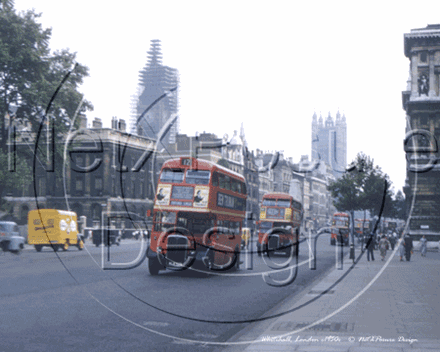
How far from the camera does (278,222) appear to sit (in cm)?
4334

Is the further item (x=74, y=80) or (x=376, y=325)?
(x=74, y=80)

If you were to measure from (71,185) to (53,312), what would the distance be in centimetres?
7385

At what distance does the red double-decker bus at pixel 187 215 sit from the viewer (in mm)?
23906

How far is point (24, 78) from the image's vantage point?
1747 inches

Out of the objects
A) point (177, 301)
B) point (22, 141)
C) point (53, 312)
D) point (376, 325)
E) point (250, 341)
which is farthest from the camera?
point (22, 141)

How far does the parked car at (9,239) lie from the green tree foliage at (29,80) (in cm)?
409

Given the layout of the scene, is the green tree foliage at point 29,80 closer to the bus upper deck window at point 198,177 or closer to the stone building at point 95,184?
the bus upper deck window at point 198,177

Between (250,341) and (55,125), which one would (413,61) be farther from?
(250,341)

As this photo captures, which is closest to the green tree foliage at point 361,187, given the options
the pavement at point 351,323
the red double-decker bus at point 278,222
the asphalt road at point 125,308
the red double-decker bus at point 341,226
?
the red double-decker bus at point 341,226

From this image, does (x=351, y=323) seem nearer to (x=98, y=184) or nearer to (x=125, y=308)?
(x=125, y=308)

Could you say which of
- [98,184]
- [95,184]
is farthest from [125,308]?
[95,184]

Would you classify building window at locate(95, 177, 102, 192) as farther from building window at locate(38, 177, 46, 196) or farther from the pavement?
the pavement

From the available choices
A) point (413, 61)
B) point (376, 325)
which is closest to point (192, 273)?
point (376, 325)

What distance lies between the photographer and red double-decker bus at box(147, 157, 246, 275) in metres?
23.9
